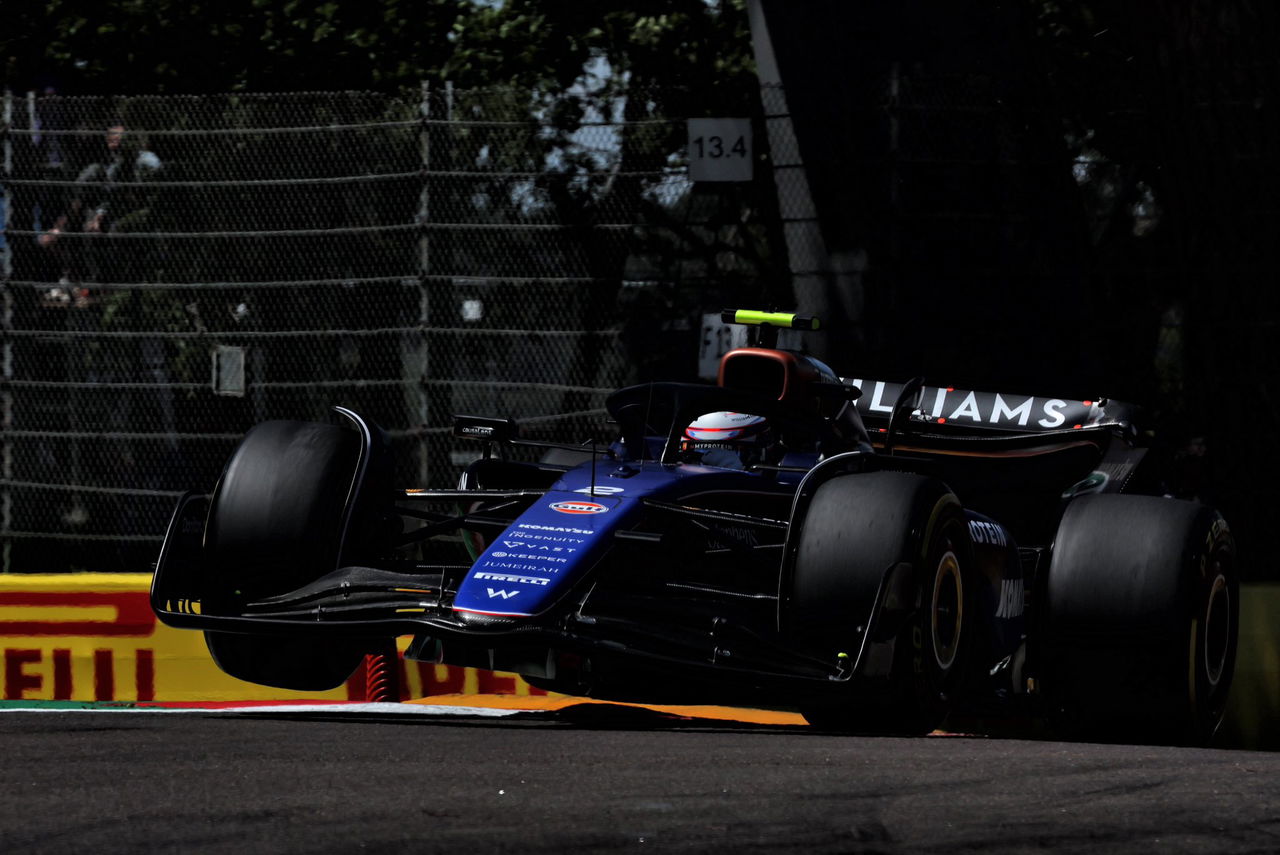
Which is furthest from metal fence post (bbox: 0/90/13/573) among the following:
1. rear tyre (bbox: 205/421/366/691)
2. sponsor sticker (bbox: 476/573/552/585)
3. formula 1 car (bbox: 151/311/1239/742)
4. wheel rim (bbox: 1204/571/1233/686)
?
wheel rim (bbox: 1204/571/1233/686)

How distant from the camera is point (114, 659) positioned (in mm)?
8273

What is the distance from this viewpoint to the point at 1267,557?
31.6 ft

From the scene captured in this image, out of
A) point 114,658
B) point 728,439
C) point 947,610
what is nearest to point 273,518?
point 728,439

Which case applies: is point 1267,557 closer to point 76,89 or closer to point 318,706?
point 318,706

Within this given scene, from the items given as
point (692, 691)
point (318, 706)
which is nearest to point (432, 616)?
point (692, 691)

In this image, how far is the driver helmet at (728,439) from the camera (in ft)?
24.0

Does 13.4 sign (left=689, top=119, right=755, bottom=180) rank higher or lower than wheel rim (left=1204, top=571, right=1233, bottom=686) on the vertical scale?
higher

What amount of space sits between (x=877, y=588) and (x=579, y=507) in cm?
102

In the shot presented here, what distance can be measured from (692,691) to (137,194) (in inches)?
209

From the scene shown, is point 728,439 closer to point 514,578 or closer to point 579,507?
point 579,507

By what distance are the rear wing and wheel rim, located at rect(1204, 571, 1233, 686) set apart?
3.98ft

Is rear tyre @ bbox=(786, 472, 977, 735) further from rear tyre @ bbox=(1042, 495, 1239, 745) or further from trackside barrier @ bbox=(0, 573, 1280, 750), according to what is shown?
trackside barrier @ bbox=(0, 573, 1280, 750)

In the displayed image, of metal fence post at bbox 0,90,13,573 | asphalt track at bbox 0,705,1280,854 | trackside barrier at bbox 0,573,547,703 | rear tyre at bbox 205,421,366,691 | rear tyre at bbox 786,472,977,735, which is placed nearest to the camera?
asphalt track at bbox 0,705,1280,854

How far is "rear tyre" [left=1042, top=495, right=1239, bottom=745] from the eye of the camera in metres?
6.46
